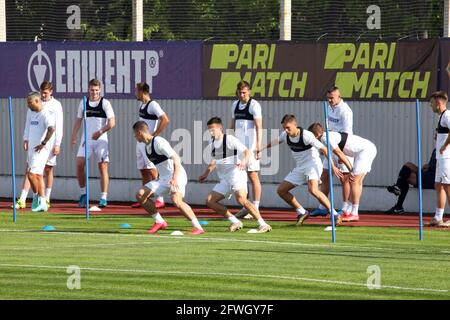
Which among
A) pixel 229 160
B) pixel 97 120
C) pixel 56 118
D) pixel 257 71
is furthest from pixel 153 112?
pixel 229 160

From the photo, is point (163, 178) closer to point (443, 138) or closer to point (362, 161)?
point (362, 161)

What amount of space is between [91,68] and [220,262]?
1236 centimetres

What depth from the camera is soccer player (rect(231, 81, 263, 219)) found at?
77.3 feet

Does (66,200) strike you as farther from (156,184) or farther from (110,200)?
(156,184)

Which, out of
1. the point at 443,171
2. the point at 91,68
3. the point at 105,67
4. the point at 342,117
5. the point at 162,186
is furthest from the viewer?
the point at 91,68

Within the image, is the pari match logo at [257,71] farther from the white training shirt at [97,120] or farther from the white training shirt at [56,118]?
the white training shirt at [56,118]

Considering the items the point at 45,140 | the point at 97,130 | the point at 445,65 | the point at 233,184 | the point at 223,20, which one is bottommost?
the point at 233,184

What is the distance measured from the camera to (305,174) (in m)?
22.3

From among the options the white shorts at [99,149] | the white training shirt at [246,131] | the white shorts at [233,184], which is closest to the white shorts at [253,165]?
the white training shirt at [246,131]

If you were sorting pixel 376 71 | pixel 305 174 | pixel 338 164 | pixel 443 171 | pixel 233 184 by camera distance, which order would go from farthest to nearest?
pixel 376 71 < pixel 338 164 < pixel 305 174 < pixel 443 171 < pixel 233 184

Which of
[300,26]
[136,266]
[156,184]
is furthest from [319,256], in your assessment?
[300,26]

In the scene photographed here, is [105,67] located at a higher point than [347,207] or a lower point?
higher

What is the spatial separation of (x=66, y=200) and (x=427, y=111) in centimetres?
781

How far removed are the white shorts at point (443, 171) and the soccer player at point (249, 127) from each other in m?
3.10
